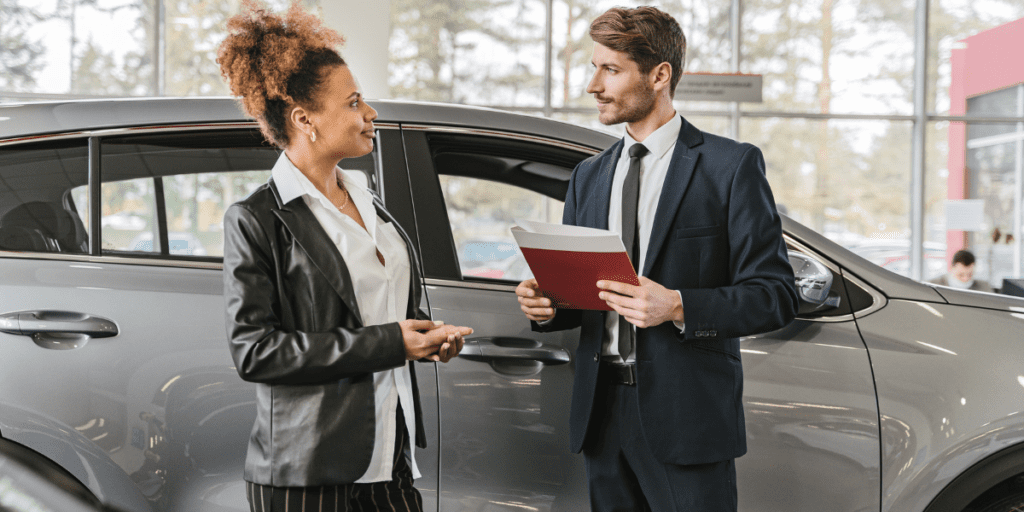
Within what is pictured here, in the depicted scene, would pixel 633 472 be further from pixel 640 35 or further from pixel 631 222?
pixel 640 35

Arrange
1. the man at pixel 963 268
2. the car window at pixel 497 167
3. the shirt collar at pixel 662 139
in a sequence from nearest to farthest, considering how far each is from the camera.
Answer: the shirt collar at pixel 662 139, the car window at pixel 497 167, the man at pixel 963 268

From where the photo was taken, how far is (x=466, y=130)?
1792 mm

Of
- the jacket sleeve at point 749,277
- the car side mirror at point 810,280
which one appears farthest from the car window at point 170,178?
the car side mirror at point 810,280

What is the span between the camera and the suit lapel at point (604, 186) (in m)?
1.40

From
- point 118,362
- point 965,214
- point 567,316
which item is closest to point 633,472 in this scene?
point 567,316

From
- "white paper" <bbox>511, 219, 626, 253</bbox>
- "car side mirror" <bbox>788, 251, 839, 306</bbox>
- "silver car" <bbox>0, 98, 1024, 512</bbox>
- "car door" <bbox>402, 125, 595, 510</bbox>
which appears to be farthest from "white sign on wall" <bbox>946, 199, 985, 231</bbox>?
"white paper" <bbox>511, 219, 626, 253</bbox>

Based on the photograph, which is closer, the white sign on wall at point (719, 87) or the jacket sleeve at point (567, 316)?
the jacket sleeve at point (567, 316)

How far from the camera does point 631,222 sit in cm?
135

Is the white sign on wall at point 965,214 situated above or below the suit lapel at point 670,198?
above

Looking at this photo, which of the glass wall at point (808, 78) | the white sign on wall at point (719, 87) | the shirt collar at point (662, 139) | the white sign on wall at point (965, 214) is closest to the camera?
the shirt collar at point (662, 139)

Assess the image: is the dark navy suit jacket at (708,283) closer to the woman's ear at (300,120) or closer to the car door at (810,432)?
the car door at (810,432)

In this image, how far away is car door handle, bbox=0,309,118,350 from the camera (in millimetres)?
1509

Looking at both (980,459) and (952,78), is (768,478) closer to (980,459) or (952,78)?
(980,459)

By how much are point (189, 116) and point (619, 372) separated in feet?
3.81
